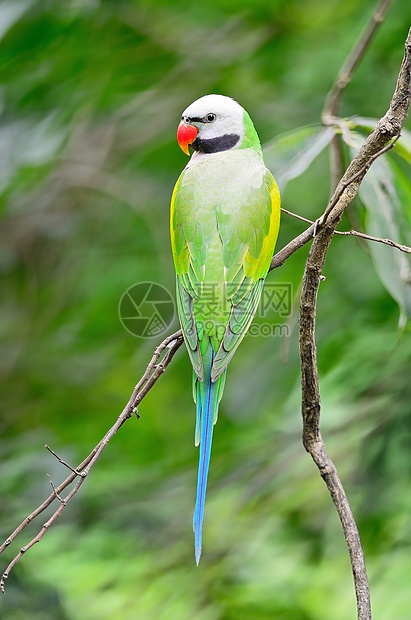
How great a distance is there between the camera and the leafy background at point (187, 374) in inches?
72.7

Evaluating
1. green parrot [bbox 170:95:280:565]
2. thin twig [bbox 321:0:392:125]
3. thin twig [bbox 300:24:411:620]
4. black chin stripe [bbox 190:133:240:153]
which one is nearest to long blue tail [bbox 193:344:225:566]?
green parrot [bbox 170:95:280:565]

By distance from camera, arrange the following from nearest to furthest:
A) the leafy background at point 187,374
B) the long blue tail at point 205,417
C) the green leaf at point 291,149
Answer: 1. the long blue tail at point 205,417
2. the green leaf at point 291,149
3. the leafy background at point 187,374

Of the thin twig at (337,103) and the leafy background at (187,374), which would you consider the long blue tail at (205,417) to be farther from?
the thin twig at (337,103)

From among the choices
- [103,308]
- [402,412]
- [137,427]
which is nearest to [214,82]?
[103,308]

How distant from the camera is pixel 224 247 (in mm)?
1349

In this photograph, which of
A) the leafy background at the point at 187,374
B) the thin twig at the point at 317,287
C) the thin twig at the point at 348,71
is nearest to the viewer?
the thin twig at the point at 317,287

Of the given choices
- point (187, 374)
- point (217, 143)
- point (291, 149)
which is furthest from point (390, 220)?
point (187, 374)

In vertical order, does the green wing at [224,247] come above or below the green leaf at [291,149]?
below

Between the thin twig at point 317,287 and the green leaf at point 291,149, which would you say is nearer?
the thin twig at point 317,287

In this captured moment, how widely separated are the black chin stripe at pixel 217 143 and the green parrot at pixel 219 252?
87 mm

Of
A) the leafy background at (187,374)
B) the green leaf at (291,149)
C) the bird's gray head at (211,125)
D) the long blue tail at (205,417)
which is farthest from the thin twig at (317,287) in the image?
the bird's gray head at (211,125)

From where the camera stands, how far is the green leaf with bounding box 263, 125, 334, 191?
144 cm

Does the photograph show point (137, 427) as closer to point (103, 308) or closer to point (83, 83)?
point (103, 308)

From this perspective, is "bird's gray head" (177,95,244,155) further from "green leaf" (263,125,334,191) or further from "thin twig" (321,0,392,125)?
"thin twig" (321,0,392,125)
